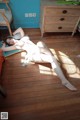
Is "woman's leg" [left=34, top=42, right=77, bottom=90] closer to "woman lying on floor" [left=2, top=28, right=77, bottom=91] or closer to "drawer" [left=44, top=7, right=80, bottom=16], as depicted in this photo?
"woman lying on floor" [left=2, top=28, right=77, bottom=91]

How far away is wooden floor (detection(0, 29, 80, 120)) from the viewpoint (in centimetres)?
155

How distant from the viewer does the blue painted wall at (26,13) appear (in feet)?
7.89

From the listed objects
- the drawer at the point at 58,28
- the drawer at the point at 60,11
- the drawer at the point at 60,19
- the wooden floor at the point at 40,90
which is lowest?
the wooden floor at the point at 40,90

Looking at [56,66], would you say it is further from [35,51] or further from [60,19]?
[60,19]

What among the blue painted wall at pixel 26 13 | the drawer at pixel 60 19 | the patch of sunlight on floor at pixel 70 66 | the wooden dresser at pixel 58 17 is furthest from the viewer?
the blue painted wall at pixel 26 13

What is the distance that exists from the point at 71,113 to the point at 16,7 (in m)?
2.02

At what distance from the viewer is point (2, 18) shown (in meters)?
2.21

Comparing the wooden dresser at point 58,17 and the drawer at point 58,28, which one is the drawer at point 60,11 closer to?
the wooden dresser at point 58,17

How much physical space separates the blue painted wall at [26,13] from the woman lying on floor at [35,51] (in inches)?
11.6

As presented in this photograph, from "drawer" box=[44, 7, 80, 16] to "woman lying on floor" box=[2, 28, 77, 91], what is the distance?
1.81 ft

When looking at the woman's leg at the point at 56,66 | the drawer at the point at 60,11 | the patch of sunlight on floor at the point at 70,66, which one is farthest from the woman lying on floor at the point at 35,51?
the drawer at the point at 60,11

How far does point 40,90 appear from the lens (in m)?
1.76

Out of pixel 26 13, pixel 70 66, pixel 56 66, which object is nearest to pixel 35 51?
pixel 56 66

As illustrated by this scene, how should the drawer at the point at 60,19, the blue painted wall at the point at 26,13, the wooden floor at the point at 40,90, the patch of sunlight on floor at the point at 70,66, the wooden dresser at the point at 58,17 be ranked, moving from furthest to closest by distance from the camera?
the blue painted wall at the point at 26,13 < the drawer at the point at 60,19 < the wooden dresser at the point at 58,17 < the patch of sunlight on floor at the point at 70,66 < the wooden floor at the point at 40,90
